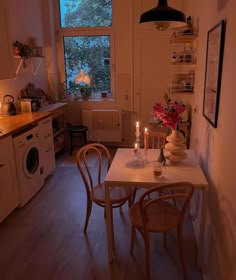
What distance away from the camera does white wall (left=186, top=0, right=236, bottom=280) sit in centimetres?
152

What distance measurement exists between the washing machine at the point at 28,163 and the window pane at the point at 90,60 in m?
2.07

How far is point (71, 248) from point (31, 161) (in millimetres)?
1327

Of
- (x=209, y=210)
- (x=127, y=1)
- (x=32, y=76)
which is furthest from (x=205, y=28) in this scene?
(x=32, y=76)

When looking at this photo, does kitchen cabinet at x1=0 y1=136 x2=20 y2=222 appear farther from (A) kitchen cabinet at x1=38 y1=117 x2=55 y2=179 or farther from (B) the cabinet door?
(B) the cabinet door

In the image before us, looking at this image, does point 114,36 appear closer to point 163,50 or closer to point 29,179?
point 163,50

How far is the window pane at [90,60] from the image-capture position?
16.0ft

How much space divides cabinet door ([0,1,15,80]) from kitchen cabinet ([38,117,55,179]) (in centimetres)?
71

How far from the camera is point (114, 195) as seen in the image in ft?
7.82

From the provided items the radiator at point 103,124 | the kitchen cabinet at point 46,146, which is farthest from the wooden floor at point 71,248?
the radiator at point 103,124

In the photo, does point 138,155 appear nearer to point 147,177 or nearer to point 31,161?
point 147,177

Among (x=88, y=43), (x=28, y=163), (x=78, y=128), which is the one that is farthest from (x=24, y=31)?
(x=28, y=163)

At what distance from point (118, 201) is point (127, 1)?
11.7 ft

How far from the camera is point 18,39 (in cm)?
389

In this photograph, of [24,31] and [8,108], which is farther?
[24,31]
